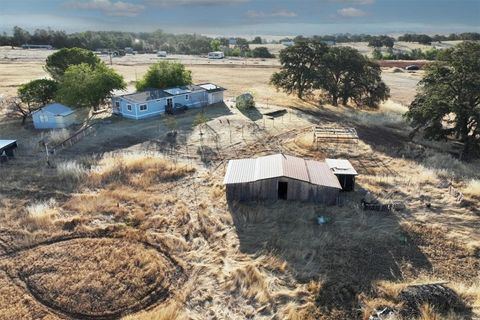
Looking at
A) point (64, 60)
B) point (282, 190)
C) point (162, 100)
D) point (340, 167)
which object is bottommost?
point (282, 190)

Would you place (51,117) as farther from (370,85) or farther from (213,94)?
(370,85)

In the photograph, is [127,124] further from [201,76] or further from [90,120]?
[201,76]

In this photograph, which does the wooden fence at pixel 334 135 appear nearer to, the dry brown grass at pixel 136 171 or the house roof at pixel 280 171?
the house roof at pixel 280 171

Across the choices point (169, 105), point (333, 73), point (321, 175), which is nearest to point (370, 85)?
point (333, 73)

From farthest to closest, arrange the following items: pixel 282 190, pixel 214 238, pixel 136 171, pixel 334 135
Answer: pixel 334 135 < pixel 136 171 < pixel 282 190 < pixel 214 238

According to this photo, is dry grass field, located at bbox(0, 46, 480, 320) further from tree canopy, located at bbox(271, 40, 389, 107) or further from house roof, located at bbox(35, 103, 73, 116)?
tree canopy, located at bbox(271, 40, 389, 107)

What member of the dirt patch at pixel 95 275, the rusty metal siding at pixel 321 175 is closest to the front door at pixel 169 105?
the rusty metal siding at pixel 321 175
